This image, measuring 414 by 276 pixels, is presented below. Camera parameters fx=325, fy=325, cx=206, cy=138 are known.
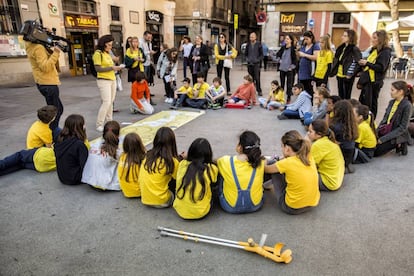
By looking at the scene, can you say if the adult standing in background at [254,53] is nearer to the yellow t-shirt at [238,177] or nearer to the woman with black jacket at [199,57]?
the woman with black jacket at [199,57]

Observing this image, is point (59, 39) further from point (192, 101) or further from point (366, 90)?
point (366, 90)

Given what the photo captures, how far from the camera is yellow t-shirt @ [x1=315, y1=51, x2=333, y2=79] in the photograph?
6.80 meters

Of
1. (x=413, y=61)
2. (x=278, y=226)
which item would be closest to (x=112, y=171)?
(x=278, y=226)

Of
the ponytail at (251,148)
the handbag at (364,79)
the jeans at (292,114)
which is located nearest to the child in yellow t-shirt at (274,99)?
the jeans at (292,114)

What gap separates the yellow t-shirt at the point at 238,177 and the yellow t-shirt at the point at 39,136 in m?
2.58

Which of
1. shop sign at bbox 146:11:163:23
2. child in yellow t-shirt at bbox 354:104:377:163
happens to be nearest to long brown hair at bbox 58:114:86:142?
child in yellow t-shirt at bbox 354:104:377:163

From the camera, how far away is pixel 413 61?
1409cm

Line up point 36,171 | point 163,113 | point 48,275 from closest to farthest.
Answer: point 48,275 → point 36,171 → point 163,113

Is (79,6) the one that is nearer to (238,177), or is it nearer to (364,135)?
(364,135)

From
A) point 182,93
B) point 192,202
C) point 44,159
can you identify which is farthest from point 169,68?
point 192,202

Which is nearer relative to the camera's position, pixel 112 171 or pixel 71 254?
pixel 71 254

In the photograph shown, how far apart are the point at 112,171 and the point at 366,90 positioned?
15.9 feet

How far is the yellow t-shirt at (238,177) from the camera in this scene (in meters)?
3.04

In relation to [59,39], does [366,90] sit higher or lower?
lower
